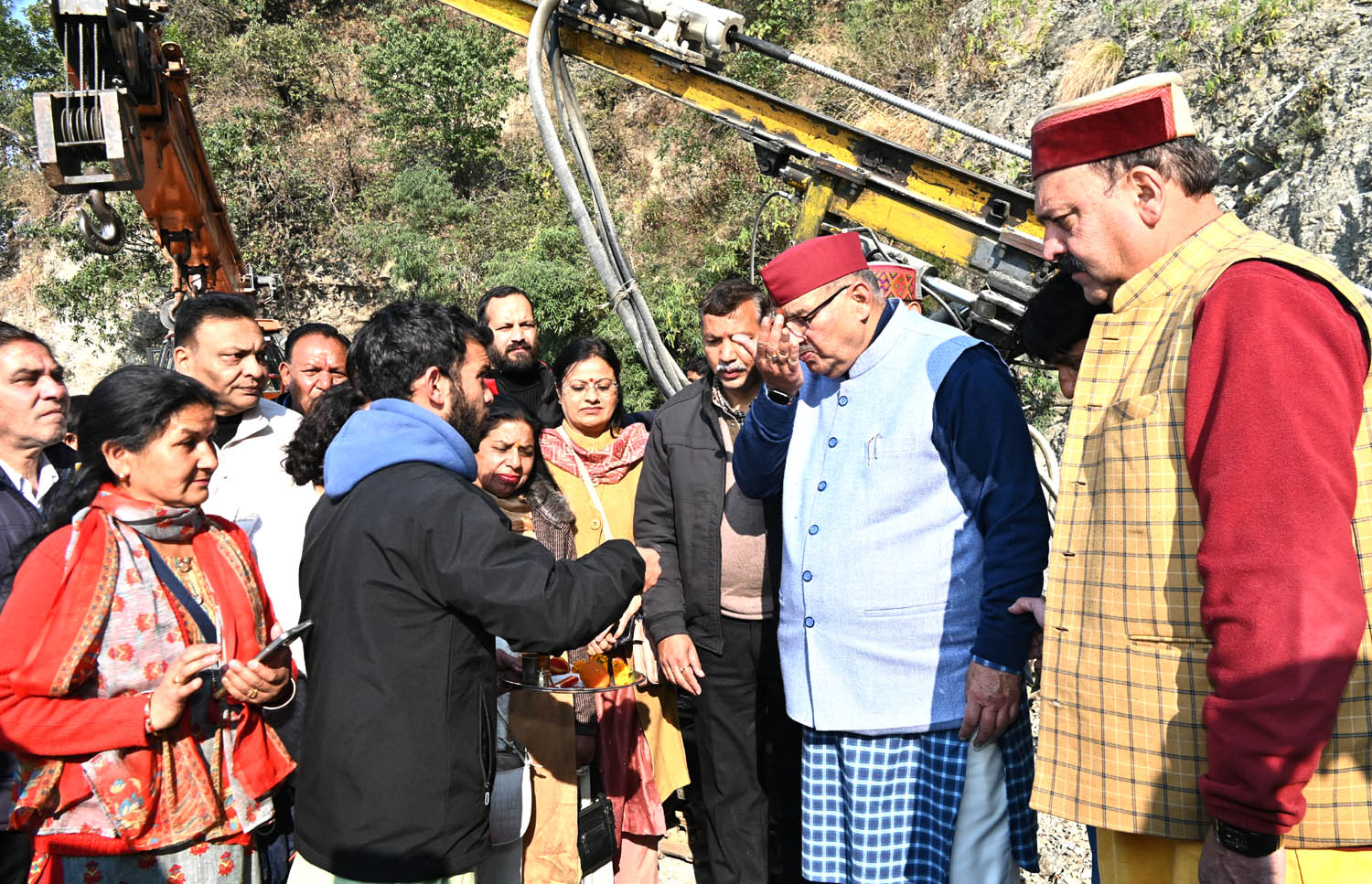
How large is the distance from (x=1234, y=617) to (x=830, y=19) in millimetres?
14185

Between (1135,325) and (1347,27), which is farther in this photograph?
(1347,27)

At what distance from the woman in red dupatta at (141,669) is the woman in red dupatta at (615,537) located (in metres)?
1.32

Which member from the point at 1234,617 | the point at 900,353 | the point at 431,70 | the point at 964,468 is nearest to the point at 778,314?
the point at 900,353

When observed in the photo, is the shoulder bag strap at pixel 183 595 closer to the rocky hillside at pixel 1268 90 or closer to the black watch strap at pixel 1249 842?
the black watch strap at pixel 1249 842

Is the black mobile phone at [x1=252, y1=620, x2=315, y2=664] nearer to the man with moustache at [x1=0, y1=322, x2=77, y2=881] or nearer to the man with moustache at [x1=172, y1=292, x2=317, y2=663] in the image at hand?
the man with moustache at [x1=172, y1=292, x2=317, y2=663]

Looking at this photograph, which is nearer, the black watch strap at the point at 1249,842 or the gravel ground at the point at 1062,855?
the black watch strap at the point at 1249,842

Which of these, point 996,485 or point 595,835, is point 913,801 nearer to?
point 996,485

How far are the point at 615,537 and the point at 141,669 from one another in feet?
5.97

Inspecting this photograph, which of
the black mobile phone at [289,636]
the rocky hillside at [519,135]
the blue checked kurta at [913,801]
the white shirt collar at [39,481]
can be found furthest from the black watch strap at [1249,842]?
Result: the rocky hillside at [519,135]

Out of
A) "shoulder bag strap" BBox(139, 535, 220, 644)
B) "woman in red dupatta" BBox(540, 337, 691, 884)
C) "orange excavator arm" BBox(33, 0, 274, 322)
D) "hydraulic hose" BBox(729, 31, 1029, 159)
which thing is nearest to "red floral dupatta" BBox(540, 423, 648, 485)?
"woman in red dupatta" BBox(540, 337, 691, 884)

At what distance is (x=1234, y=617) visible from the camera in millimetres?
1366

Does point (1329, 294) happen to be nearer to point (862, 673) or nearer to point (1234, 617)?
point (1234, 617)

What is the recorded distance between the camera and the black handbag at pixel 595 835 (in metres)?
3.22

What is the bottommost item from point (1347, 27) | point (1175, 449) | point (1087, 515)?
point (1087, 515)
